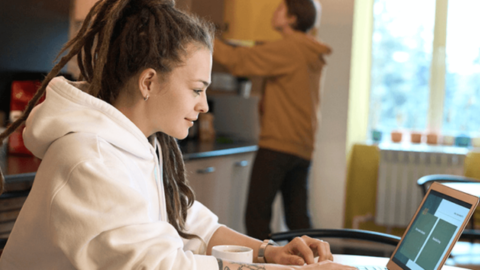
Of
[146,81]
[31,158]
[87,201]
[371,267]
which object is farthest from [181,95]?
[31,158]

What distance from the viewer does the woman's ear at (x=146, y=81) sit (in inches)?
38.6

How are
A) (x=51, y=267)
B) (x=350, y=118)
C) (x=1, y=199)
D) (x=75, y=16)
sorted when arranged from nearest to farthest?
(x=51, y=267) → (x=1, y=199) → (x=75, y=16) → (x=350, y=118)

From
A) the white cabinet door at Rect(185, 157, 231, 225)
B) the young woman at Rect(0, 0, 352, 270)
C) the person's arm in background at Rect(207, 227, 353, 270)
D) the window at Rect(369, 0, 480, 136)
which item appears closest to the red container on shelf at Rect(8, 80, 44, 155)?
the white cabinet door at Rect(185, 157, 231, 225)

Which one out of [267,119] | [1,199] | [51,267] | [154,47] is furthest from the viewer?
[267,119]

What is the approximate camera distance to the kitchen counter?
5.53 ft

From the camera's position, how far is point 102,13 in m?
1.02

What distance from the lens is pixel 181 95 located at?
1000mm

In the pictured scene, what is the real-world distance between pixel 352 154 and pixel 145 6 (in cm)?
354

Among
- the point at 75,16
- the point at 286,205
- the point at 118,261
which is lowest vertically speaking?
the point at 286,205

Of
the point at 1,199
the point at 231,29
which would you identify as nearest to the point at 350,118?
the point at 231,29

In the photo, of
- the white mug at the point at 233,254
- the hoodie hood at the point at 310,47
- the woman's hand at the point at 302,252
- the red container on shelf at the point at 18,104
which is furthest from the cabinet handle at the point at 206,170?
the white mug at the point at 233,254

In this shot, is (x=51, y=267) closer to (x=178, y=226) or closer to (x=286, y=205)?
(x=178, y=226)

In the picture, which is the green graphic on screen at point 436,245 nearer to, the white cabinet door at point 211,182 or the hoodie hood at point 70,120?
the hoodie hood at point 70,120

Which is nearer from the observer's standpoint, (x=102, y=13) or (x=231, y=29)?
(x=102, y=13)
